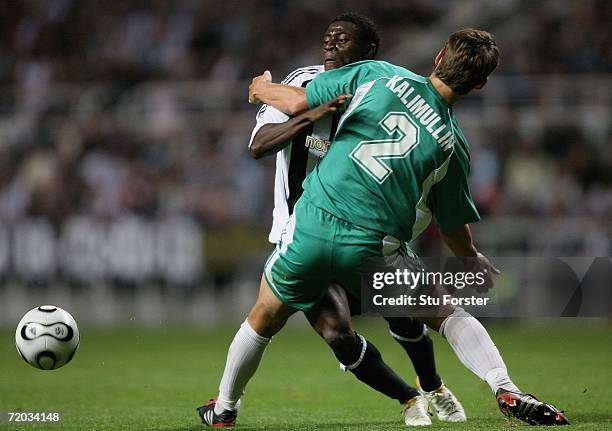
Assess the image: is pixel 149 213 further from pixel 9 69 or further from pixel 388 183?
pixel 388 183

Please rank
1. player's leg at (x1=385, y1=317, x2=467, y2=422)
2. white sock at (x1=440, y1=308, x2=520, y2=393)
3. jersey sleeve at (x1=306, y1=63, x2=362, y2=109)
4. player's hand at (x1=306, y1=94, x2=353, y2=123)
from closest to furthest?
Result: player's hand at (x1=306, y1=94, x2=353, y2=123)
jersey sleeve at (x1=306, y1=63, x2=362, y2=109)
white sock at (x1=440, y1=308, x2=520, y2=393)
player's leg at (x1=385, y1=317, x2=467, y2=422)

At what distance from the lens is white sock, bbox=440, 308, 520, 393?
16.5 feet

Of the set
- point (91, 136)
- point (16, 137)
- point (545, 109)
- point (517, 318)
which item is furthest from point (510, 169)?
point (16, 137)

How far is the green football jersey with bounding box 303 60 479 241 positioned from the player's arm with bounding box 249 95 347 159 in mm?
90

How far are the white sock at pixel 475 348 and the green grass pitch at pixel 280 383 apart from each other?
0.80ft

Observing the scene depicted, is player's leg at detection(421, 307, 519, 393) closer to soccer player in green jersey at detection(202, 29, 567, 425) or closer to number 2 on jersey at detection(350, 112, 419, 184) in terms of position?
soccer player in green jersey at detection(202, 29, 567, 425)

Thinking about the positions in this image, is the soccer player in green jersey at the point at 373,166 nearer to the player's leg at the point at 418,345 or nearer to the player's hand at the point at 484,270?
the player's hand at the point at 484,270

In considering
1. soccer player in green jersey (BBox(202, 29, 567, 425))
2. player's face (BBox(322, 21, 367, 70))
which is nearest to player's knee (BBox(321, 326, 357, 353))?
soccer player in green jersey (BBox(202, 29, 567, 425))

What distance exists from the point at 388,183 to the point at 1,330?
983cm

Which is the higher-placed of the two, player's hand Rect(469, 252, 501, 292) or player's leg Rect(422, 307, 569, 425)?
player's hand Rect(469, 252, 501, 292)

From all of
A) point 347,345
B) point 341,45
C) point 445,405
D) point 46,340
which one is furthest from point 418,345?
point 46,340

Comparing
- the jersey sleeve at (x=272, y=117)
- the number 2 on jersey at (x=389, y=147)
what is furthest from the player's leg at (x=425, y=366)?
the jersey sleeve at (x=272, y=117)

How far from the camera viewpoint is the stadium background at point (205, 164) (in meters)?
12.6

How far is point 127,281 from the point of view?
553 inches
